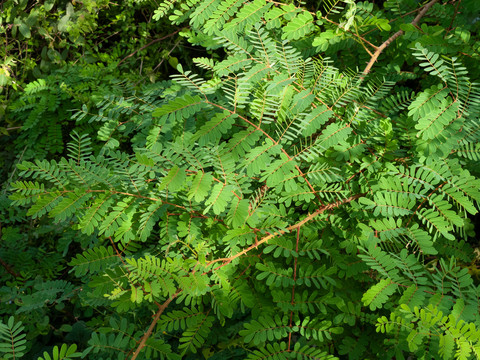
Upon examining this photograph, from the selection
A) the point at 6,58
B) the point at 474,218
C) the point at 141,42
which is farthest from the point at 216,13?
the point at 6,58

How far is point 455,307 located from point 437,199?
1.31ft

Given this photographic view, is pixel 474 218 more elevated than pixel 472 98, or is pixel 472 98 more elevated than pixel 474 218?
pixel 472 98

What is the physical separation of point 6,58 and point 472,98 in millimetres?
3363

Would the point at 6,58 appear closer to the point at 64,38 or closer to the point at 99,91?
the point at 64,38

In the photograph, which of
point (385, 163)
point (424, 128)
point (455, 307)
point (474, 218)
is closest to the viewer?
point (455, 307)


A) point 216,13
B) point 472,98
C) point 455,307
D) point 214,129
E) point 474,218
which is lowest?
point 474,218

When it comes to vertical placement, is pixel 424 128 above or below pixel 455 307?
above

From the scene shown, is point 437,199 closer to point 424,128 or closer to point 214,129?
point 424,128

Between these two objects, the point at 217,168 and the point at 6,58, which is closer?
the point at 217,168

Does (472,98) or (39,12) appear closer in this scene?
(472,98)

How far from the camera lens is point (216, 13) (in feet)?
5.38

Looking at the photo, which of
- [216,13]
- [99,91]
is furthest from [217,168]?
[99,91]

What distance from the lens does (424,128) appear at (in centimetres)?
144

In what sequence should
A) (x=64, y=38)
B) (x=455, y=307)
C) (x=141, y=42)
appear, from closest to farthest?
(x=455, y=307), (x=141, y=42), (x=64, y=38)
